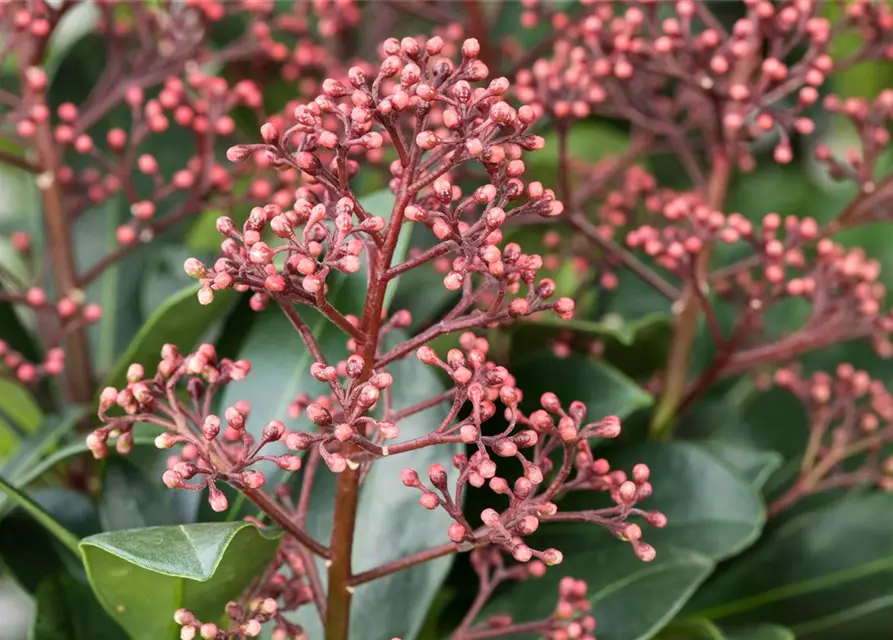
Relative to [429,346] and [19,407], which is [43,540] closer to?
[19,407]

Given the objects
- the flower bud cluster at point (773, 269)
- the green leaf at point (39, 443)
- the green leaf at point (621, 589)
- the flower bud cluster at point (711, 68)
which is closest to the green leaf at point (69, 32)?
the green leaf at point (39, 443)

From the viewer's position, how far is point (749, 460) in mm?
931

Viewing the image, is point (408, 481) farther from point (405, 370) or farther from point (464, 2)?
point (464, 2)

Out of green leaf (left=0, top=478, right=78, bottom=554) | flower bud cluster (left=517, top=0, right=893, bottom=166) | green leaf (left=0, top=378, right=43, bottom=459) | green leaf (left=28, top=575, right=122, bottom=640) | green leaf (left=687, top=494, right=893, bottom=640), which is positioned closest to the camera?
green leaf (left=0, top=478, right=78, bottom=554)

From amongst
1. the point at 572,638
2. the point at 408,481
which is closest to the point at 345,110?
the point at 408,481

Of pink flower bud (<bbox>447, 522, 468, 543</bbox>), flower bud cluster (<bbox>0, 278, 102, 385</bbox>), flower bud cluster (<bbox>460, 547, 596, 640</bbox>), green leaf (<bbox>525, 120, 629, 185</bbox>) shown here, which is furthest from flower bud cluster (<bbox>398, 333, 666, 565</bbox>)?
green leaf (<bbox>525, 120, 629, 185</bbox>)

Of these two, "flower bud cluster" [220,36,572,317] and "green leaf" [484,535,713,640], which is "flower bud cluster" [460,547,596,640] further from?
"flower bud cluster" [220,36,572,317]

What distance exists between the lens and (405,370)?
0.78 meters

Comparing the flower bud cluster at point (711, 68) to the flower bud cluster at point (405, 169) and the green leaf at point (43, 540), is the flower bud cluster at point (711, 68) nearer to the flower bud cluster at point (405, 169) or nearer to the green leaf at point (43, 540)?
the flower bud cluster at point (405, 169)

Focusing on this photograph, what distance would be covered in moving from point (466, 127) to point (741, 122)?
0.42 meters

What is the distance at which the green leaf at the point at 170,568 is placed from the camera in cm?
52

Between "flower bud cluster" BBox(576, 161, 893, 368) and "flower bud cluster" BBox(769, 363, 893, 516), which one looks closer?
"flower bud cluster" BBox(576, 161, 893, 368)

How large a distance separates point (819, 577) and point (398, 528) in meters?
0.50

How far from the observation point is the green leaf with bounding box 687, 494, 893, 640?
37.9 inches
